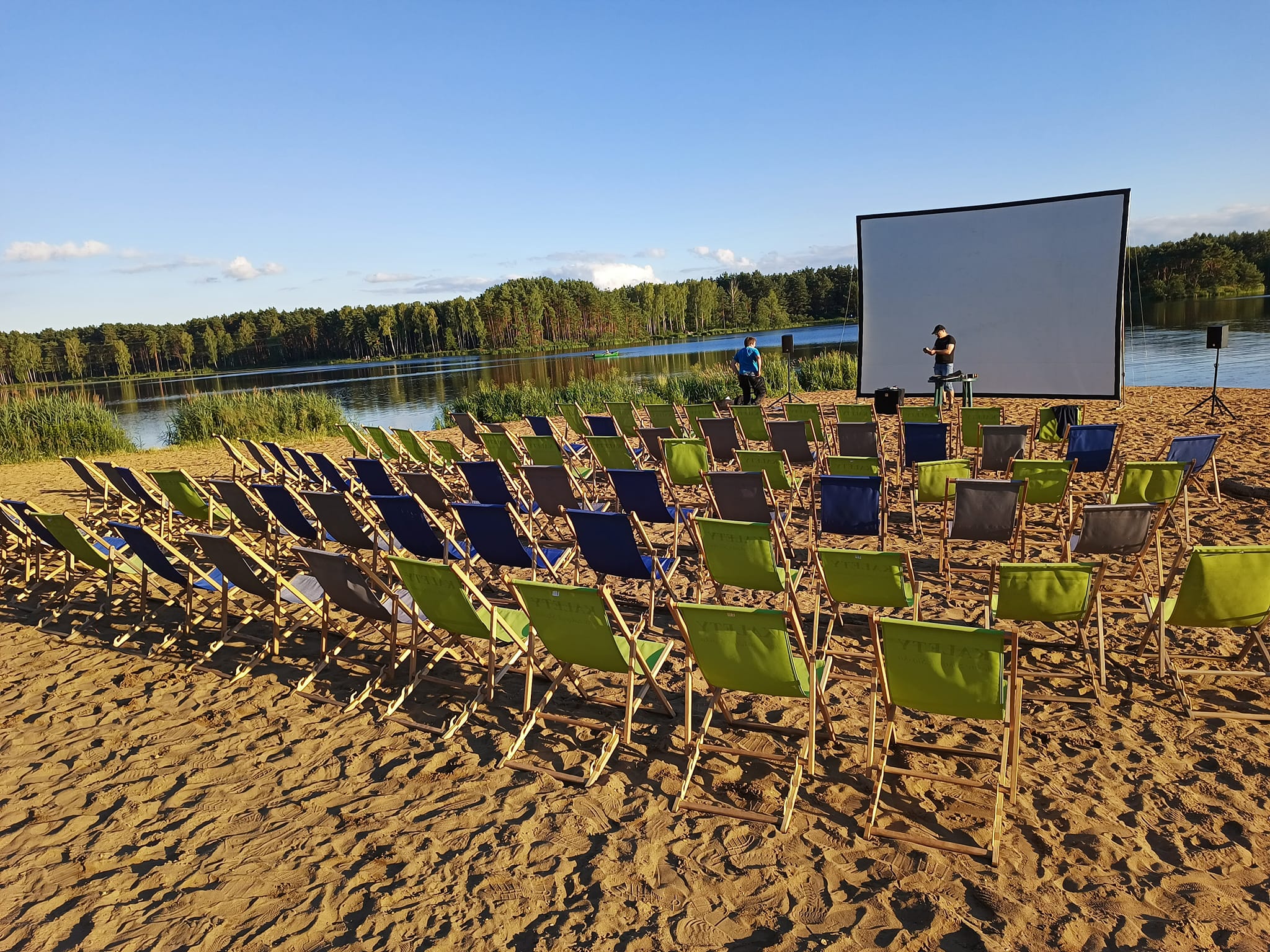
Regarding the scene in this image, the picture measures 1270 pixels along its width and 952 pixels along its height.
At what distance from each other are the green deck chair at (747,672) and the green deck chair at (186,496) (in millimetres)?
4335

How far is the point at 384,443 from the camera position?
8.15 meters

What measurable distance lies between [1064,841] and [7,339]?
72605 millimetres

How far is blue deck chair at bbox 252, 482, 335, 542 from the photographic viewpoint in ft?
15.9

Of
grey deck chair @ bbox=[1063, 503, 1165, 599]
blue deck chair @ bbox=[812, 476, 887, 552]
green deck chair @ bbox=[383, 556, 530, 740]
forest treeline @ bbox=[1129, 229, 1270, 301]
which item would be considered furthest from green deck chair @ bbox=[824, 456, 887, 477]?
forest treeline @ bbox=[1129, 229, 1270, 301]

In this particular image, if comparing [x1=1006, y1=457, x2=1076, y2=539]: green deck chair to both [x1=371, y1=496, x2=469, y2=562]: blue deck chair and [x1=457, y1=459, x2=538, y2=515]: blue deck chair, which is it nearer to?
[x1=457, y1=459, x2=538, y2=515]: blue deck chair

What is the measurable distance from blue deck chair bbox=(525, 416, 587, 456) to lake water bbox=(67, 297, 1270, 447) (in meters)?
9.89

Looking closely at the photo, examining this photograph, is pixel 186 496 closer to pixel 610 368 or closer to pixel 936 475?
pixel 936 475

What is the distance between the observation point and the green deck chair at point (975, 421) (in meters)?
6.82

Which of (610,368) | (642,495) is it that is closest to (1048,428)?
(642,495)

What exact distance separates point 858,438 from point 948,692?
4.06 meters

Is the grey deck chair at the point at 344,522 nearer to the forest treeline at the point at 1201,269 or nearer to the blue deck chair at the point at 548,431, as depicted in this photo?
the blue deck chair at the point at 548,431

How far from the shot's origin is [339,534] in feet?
16.0

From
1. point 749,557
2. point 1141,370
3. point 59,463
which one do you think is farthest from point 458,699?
point 1141,370

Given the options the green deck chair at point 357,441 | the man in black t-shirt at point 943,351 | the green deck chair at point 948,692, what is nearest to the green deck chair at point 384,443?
the green deck chair at point 357,441
